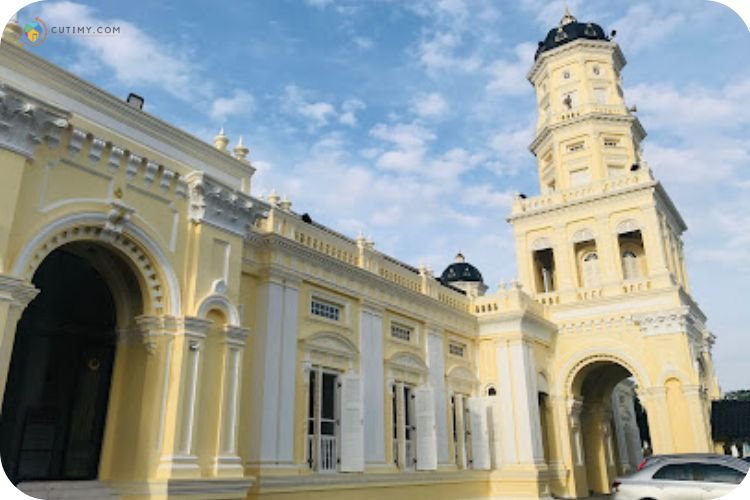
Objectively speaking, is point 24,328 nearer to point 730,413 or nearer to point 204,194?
point 204,194

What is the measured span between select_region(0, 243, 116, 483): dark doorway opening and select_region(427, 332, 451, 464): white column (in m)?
10.2

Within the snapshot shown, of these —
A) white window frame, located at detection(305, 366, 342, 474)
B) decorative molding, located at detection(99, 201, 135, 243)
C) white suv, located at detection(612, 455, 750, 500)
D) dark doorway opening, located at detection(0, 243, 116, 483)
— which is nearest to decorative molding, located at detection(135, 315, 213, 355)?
dark doorway opening, located at detection(0, 243, 116, 483)

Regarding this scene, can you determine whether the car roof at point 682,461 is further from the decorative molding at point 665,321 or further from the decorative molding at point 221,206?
the decorative molding at point 665,321

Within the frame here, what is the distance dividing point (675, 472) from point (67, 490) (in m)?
10.1

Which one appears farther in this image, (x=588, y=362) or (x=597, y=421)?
(x=597, y=421)

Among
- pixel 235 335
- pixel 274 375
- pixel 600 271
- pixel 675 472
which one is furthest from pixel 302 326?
pixel 600 271

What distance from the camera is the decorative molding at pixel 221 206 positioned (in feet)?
36.2

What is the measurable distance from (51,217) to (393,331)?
427 inches

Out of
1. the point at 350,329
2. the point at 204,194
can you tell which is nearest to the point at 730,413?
the point at 350,329

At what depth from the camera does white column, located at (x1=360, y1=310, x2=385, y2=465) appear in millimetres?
15633

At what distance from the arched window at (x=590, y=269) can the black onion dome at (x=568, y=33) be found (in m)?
9.51

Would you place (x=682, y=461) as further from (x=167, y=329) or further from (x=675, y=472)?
(x=167, y=329)

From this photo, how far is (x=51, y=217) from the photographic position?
29.2 feet

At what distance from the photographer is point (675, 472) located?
36.0 ft
